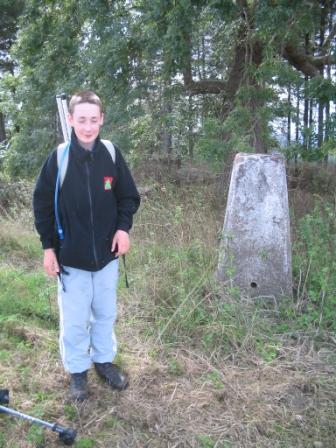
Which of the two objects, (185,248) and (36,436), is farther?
(185,248)

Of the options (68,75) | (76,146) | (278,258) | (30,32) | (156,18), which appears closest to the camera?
(76,146)

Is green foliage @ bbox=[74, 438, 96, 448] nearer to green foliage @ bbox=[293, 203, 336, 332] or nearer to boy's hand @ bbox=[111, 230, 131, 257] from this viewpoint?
boy's hand @ bbox=[111, 230, 131, 257]

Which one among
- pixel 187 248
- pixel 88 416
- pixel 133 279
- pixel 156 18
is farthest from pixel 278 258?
pixel 156 18

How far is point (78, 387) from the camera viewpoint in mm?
2752

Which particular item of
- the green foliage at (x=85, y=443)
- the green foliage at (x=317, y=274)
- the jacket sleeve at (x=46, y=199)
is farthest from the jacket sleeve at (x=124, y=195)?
the green foliage at (x=317, y=274)

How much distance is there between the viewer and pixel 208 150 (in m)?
6.47

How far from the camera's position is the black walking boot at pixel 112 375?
286 centimetres

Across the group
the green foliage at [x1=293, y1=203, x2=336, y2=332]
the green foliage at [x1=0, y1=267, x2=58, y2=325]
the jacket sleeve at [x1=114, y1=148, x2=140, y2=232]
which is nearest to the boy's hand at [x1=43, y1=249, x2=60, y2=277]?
the jacket sleeve at [x1=114, y1=148, x2=140, y2=232]

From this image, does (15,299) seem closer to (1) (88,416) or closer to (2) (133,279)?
(2) (133,279)

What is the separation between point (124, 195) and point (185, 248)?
5.28ft

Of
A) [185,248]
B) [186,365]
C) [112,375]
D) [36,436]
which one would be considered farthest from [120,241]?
[185,248]

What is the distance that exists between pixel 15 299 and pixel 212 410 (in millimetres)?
2049

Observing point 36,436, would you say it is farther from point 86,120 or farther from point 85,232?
point 86,120

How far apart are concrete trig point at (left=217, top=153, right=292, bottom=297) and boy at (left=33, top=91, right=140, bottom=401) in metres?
1.26
